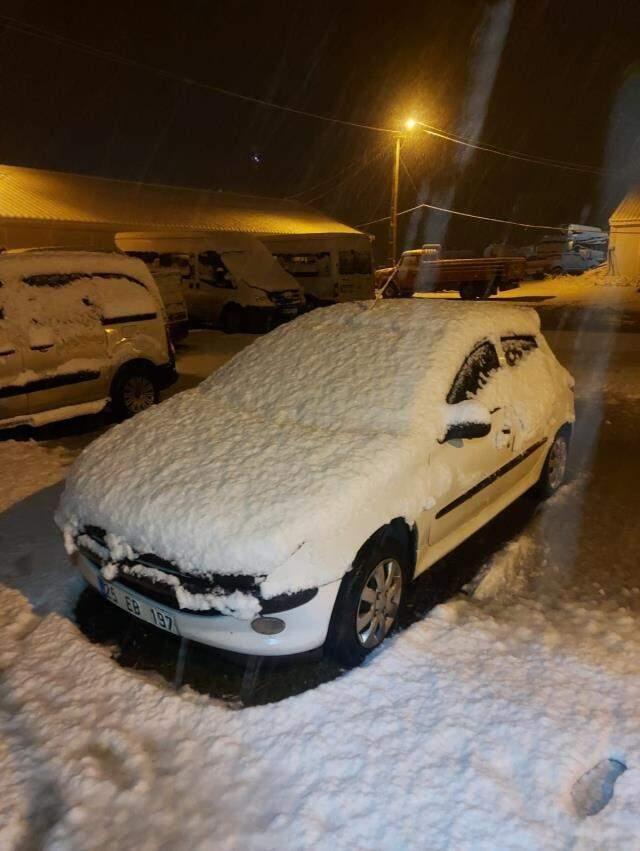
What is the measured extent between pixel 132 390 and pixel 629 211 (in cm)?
2988

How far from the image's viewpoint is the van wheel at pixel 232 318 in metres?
14.8

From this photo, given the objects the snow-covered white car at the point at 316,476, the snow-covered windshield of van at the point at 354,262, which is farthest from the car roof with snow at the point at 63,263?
the snow-covered windshield of van at the point at 354,262

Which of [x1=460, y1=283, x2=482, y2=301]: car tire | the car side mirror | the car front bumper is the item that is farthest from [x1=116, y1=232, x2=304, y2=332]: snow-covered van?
the car front bumper

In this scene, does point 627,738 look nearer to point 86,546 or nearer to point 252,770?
point 252,770

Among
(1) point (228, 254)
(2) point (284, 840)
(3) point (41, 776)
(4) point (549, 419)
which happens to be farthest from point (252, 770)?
(1) point (228, 254)

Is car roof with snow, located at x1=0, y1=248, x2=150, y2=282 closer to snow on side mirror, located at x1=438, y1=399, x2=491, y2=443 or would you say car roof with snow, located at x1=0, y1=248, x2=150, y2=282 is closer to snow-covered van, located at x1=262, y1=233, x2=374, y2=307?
snow on side mirror, located at x1=438, y1=399, x2=491, y2=443

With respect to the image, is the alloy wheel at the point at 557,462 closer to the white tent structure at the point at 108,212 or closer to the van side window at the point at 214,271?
the van side window at the point at 214,271

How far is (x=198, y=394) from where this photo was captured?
4195mm

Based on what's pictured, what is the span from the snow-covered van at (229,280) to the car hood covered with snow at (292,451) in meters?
10.4

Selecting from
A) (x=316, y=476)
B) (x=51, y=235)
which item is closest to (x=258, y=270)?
(x=51, y=235)

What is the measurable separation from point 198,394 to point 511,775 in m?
2.89

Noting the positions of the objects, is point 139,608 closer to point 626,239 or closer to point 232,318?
point 232,318

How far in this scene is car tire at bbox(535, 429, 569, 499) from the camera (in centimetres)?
485

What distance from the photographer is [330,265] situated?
17203 mm
